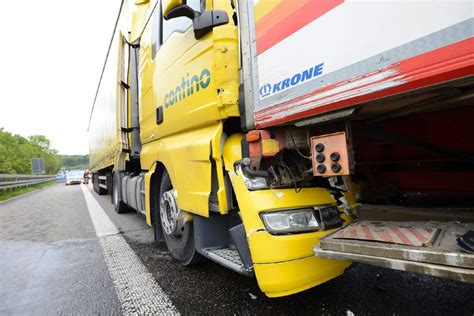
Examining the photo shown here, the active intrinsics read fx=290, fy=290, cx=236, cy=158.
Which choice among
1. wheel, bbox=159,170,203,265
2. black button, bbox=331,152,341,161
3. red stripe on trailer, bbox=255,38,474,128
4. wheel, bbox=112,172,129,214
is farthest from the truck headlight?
wheel, bbox=112,172,129,214

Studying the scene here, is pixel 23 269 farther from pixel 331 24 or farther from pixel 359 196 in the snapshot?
pixel 331 24

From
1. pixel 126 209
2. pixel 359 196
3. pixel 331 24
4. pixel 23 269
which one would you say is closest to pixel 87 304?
pixel 23 269

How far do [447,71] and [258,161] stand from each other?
1.09m

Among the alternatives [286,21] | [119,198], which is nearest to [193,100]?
[286,21]

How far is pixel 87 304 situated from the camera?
2275 mm

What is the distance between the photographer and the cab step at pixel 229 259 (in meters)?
1.78

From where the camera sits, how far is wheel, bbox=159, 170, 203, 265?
8.81ft

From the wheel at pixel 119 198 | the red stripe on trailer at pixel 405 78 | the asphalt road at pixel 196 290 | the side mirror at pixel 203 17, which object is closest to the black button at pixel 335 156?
the red stripe on trailer at pixel 405 78

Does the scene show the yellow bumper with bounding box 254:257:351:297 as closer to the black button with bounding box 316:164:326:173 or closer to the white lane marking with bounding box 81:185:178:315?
the black button with bounding box 316:164:326:173

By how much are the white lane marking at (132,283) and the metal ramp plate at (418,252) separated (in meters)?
1.27

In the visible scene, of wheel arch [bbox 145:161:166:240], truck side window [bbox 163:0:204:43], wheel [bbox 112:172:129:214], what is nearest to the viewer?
truck side window [bbox 163:0:204:43]

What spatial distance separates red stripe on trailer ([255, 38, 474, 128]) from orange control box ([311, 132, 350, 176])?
0.57 feet

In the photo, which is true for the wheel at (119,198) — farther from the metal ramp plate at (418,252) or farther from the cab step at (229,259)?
the metal ramp plate at (418,252)

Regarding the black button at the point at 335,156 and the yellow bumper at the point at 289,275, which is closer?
the black button at the point at 335,156
